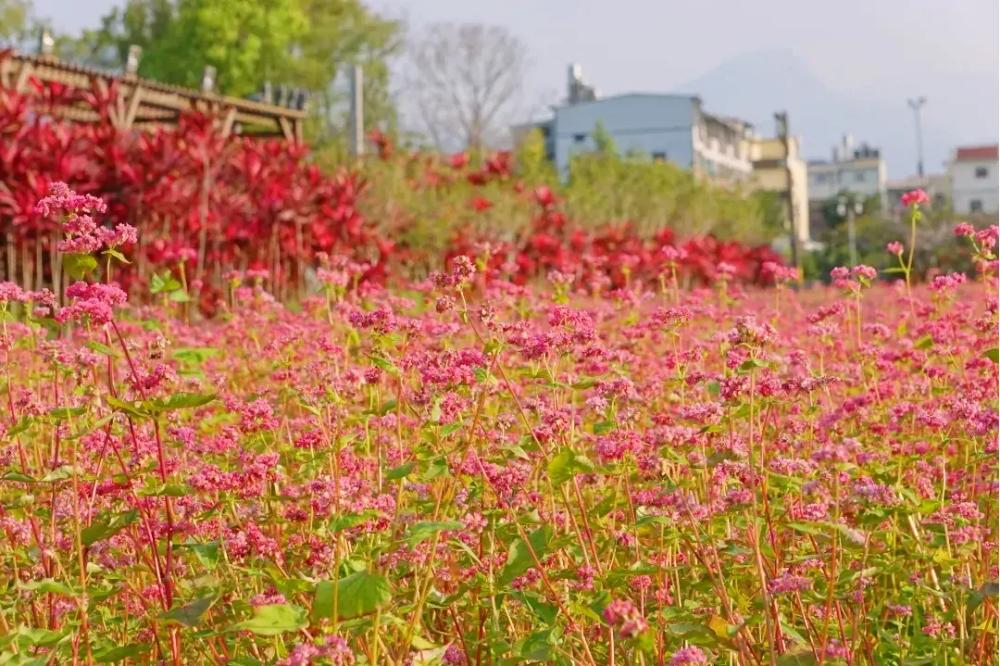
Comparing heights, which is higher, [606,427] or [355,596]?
[606,427]

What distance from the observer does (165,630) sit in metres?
2.79

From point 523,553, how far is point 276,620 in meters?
0.64

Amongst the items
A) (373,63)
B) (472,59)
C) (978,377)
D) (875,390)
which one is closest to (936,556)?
(875,390)

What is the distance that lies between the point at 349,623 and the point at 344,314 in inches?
128

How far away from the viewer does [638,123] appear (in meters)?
63.1

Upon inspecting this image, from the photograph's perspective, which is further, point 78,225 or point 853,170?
point 853,170

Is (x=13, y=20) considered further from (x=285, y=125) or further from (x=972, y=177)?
(x=972, y=177)

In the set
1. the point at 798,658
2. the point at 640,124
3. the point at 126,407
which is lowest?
the point at 798,658

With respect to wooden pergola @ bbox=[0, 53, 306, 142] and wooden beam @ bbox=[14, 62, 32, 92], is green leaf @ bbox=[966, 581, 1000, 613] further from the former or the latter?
wooden beam @ bbox=[14, 62, 32, 92]

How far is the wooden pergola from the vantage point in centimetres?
1405

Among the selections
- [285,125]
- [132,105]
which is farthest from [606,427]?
[285,125]

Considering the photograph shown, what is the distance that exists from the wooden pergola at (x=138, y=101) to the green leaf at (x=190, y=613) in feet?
33.6

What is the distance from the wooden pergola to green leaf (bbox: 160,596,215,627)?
10.2 m

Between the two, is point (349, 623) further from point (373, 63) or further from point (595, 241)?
point (373, 63)
